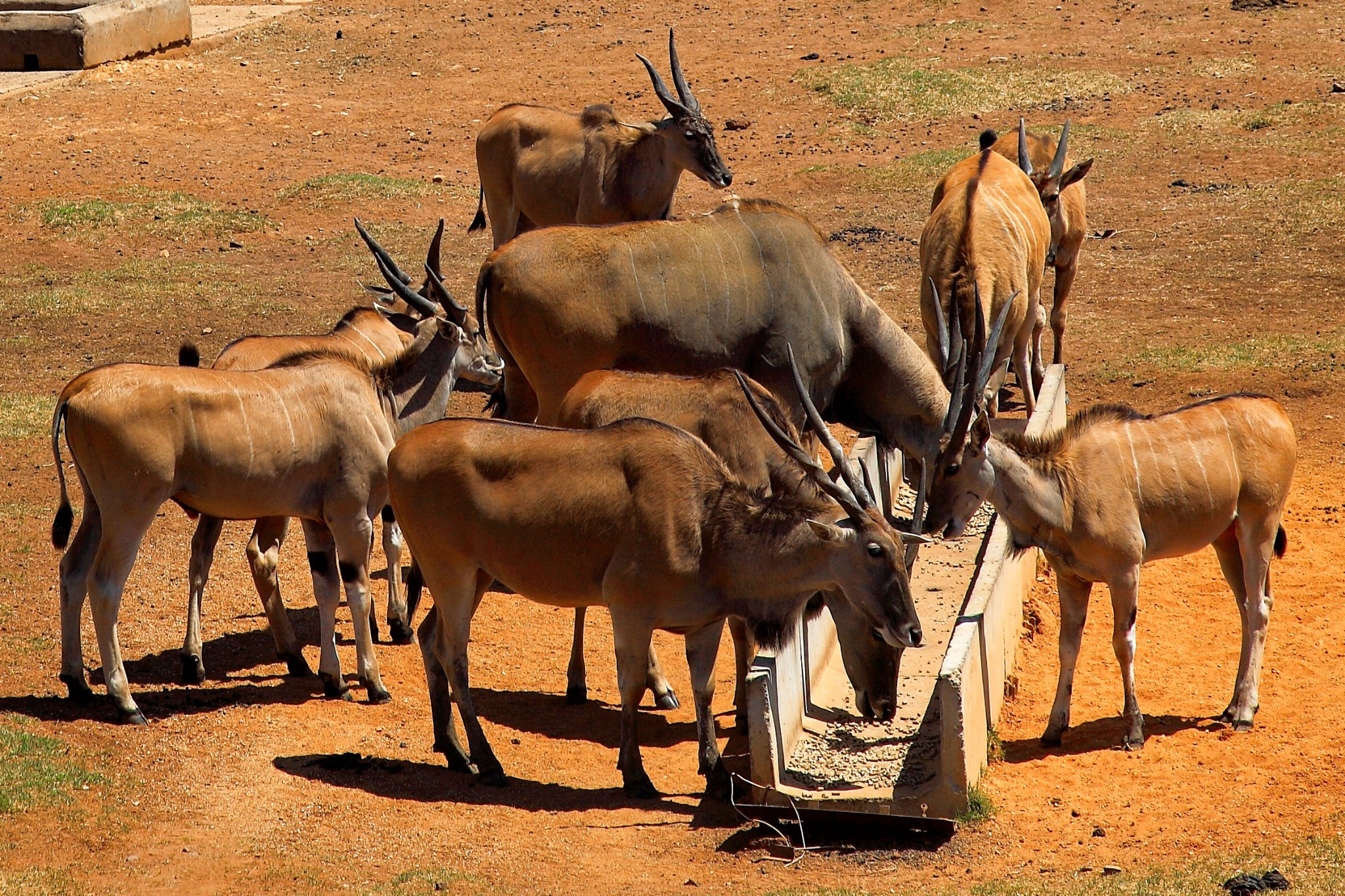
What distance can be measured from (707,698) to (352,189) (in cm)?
1260

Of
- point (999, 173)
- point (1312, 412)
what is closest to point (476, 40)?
point (999, 173)

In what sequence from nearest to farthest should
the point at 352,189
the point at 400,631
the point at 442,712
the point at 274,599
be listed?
the point at 442,712 < the point at 274,599 < the point at 400,631 < the point at 352,189

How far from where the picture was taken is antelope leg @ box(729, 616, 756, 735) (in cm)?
737

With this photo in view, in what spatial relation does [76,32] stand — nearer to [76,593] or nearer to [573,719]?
[76,593]

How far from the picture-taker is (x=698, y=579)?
6.64 meters

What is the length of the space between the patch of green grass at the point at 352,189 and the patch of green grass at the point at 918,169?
4976 mm

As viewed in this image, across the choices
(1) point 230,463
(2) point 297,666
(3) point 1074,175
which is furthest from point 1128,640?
(3) point 1074,175

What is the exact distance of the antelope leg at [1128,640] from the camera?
24.0 ft

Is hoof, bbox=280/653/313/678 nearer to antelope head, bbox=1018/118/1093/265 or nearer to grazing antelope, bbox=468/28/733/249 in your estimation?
grazing antelope, bbox=468/28/733/249

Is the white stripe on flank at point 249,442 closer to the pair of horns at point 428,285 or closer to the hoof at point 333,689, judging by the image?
the hoof at point 333,689

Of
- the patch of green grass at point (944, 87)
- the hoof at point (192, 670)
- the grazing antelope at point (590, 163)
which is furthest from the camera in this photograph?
the patch of green grass at point (944, 87)

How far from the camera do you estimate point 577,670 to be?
7988 millimetres

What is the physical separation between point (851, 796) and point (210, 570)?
4652 mm

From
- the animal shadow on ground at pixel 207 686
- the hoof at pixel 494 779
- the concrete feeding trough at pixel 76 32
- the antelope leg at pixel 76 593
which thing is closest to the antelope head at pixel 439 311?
the animal shadow on ground at pixel 207 686
